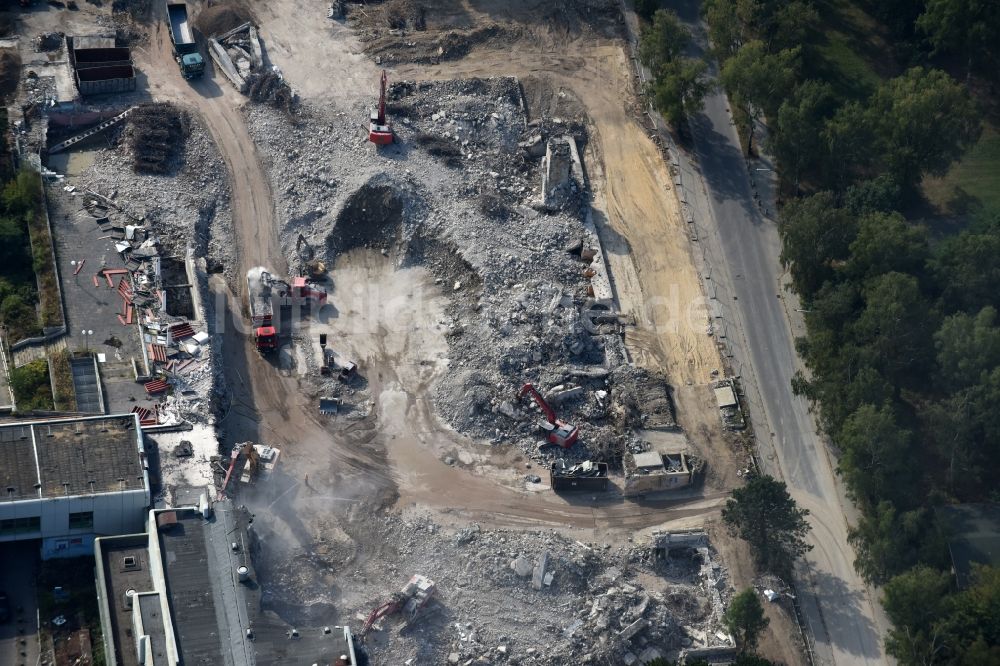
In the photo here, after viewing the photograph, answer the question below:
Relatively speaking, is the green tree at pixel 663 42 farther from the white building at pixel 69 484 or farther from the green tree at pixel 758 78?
the white building at pixel 69 484

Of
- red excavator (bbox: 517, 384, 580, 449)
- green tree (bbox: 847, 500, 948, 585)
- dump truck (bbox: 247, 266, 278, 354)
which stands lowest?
green tree (bbox: 847, 500, 948, 585)

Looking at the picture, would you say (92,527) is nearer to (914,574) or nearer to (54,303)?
(54,303)

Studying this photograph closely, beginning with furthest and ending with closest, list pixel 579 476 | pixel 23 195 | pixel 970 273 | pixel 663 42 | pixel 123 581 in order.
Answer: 1. pixel 663 42
2. pixel 23 195
3. pixel 970 273
4. pixel 579 476
5. pixel 123 581

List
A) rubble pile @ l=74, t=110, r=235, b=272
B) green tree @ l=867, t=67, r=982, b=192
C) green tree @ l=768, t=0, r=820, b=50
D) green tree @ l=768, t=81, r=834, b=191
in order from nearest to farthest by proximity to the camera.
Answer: rubble pile @ l=74, t=110, r=235, b=272
green tree @ l=867, t=67, r=982, b=192
green tree @ l=768, t=81, r=834, b=191
green tree @ l=768, t=0, r=820, b=50

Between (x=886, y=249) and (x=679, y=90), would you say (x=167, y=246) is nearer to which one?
(x=679, y=90)

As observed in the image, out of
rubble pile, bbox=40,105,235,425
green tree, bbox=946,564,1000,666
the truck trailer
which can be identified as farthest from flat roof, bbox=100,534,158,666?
green tree, bbox=946,564,1000,666

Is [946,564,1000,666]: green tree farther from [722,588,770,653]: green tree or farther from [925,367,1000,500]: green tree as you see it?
[925,367,1000,500]: green tree

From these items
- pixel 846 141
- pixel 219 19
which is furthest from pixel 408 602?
pixel 219 19
